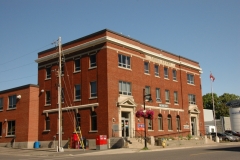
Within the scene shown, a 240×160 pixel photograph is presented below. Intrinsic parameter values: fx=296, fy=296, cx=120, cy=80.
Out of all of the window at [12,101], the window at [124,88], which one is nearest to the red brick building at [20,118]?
the window at [12,101]

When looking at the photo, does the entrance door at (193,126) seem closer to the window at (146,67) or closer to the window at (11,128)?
the window at (146,67)

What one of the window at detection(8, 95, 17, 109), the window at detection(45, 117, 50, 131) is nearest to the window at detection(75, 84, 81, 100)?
the window at detection(45, 117, 50, 131)

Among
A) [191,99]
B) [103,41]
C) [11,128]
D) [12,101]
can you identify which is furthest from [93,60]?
[191,99]

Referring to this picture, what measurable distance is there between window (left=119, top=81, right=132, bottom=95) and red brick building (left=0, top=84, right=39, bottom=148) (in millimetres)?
12911

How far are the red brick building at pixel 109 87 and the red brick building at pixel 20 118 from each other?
1068 mm

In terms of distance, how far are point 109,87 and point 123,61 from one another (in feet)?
15.9

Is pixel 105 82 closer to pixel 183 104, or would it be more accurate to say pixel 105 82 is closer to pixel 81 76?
pixel 81 76

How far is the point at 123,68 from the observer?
36938mm

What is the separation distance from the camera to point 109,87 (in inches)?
1348

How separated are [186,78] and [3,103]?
2916 centimetres

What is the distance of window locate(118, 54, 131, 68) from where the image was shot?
36938 millimetres

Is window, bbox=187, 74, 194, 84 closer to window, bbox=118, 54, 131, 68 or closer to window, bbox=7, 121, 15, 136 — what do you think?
window, bbox=118, 54, 131, 68

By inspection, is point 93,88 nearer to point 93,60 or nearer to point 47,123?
point 93,60

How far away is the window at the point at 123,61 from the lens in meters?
36.9
